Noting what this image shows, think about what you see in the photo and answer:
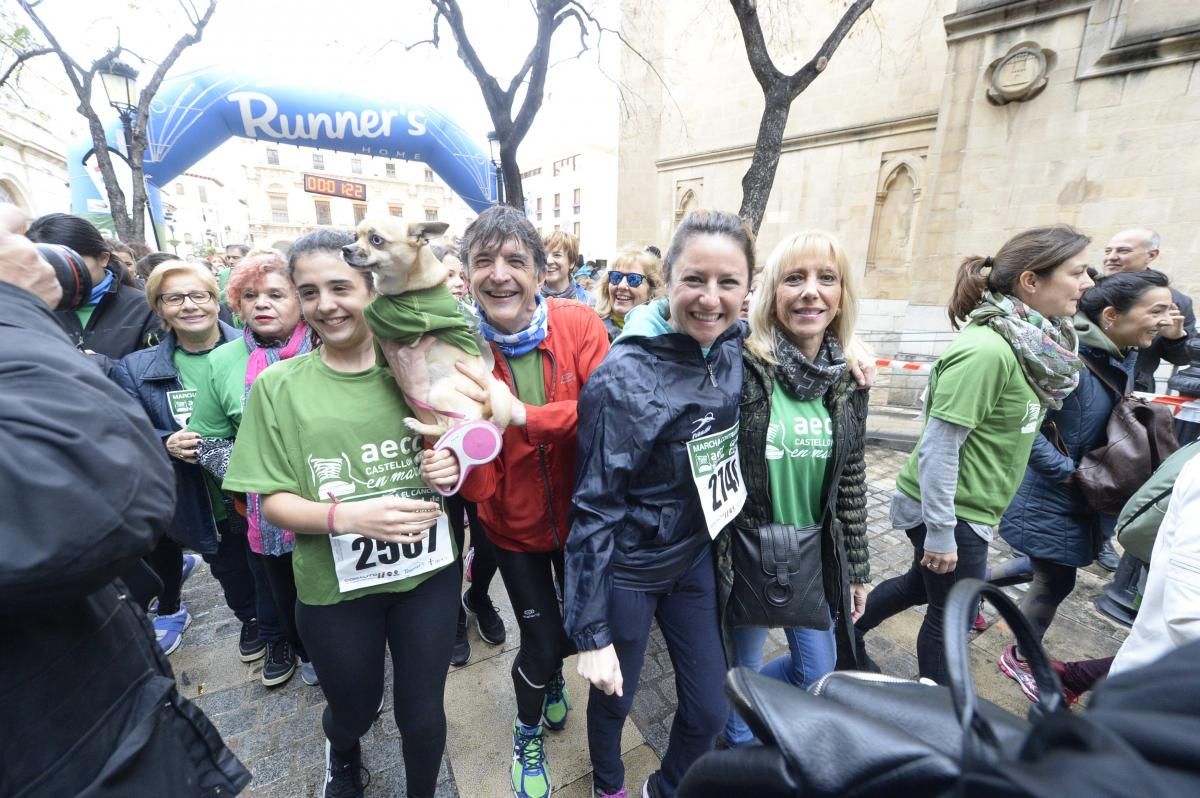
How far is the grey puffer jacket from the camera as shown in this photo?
1909 millimetres

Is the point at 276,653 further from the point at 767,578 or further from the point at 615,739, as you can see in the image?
the point at 767,578

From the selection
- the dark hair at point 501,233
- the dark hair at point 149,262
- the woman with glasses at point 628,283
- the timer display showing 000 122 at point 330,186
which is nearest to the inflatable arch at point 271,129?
the dark hair at point 149,262

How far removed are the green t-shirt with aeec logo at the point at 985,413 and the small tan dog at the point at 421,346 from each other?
1919mm

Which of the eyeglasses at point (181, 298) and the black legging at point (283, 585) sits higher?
the eyeglasses at point (181, 298)

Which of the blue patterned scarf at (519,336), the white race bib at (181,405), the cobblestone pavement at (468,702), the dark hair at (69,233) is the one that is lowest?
the cobblestone pavement at (468,702)

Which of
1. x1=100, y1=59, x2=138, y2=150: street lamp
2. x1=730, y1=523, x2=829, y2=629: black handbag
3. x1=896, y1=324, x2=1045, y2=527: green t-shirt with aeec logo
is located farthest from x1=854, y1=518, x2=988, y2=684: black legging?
x1=100, y1=59, x2=138, y2=150: street lamp

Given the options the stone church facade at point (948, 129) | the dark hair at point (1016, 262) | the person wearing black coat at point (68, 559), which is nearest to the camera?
the person wearing black coat at point (68, 559)

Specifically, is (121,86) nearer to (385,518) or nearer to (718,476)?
(385,518)

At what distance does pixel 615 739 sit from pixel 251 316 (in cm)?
254

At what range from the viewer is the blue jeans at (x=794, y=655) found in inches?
79.8

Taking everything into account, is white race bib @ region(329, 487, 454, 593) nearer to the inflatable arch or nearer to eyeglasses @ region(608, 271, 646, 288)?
eyeglasses @ region(608, 271, 646, 288)

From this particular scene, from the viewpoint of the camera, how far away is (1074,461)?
2.70 metres

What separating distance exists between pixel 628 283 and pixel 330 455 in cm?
303

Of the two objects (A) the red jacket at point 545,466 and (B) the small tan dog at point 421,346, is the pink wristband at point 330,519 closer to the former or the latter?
(B) the small tan dog at point 421,346
